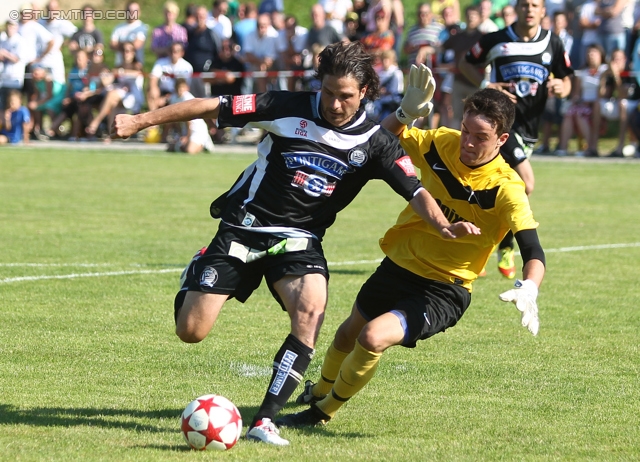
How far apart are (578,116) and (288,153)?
16.8 meters

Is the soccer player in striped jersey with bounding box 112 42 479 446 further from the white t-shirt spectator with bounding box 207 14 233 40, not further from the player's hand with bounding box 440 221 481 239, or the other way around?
the white t-shirt spectator with bounding box 207 14 233 40

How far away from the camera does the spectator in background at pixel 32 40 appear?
2397cm

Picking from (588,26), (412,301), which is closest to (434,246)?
(412,301)

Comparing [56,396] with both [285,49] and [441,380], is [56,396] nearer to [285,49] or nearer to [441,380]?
[441,380]

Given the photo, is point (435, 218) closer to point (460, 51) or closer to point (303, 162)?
point (303, 162)

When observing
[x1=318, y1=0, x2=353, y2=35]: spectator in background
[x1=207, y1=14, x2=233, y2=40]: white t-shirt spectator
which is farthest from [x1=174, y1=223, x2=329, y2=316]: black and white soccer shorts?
[x1=207, y1=14, x2=233, y2=40]: white t-shirt spectator

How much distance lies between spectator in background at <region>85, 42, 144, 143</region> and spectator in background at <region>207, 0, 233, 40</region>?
2.04 m

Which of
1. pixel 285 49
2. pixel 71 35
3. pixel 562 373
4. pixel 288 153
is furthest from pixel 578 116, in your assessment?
pixel 288 153

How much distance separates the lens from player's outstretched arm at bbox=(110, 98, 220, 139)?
16.8 feet

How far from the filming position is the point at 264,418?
198 inches

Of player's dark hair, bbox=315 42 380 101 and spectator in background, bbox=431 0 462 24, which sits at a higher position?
player's dark hair, bbox=315 42 380 101

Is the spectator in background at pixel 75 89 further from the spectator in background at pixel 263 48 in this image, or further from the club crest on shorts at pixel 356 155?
the club crest on shorts at pixel 356 155

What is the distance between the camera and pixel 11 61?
78.9 ft

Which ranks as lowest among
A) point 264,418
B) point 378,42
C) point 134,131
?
point 378,42
